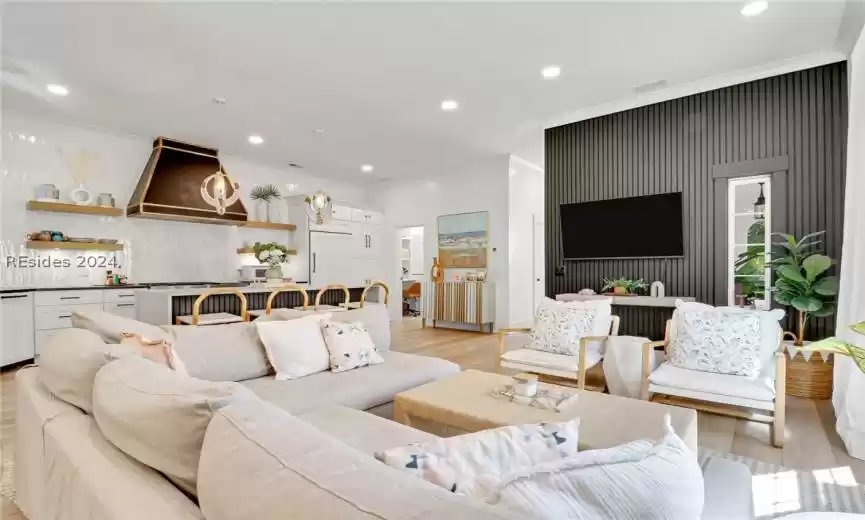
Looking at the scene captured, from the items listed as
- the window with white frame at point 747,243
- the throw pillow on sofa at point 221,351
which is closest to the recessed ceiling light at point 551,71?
the window with white frame at point 747,243

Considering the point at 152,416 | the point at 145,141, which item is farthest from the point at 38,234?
the point at 152,416

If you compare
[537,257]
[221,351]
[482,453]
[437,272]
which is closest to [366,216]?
[437,272]

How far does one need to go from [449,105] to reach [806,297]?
3713mm

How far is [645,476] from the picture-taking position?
2.30ft

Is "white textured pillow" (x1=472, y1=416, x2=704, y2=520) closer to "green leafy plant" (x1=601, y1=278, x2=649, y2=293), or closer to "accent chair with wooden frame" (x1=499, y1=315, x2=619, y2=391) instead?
"accent chair with wooden frame" (x1=499, y1=315, x2=619, y2=391)

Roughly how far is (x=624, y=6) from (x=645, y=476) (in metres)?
3.15

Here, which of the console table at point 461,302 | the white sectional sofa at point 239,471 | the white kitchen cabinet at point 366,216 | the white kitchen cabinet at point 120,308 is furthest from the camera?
the white kitchen cabinet at point 366,216

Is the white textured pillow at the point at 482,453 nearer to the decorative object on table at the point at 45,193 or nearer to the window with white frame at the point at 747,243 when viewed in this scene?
the window with white frame at the point at 747,243

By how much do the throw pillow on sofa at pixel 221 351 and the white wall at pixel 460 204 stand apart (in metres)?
4.83

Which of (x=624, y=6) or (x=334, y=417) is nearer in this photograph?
(x=334, y=417)

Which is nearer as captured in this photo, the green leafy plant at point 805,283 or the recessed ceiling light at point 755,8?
the recessed ceiling light at point 755,8

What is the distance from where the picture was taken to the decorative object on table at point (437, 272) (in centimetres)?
771

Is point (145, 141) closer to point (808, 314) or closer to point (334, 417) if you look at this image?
point (334, 417)

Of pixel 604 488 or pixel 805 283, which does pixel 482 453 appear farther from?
pixel 805 283
